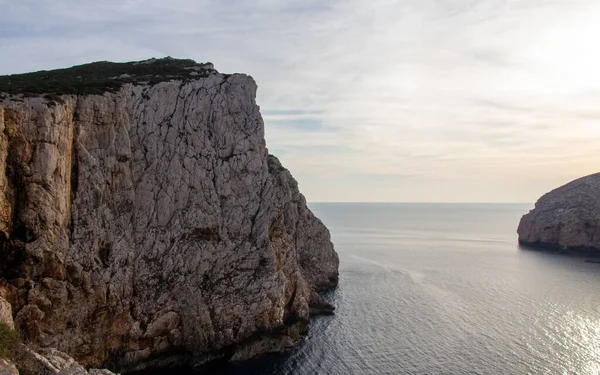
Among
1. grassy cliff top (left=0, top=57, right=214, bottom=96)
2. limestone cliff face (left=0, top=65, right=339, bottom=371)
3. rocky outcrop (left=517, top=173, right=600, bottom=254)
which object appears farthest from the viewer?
rocky outcrop (left=517, top=173, right=600, bottom=254)

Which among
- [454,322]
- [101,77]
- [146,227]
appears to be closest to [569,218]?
[454,322]

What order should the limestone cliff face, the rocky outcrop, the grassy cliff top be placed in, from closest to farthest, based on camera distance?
the limestone cliff face < the grassy cliff top < the rocky outcrop

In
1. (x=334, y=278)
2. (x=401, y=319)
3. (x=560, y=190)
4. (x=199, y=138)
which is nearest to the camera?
(x=199, y=138)

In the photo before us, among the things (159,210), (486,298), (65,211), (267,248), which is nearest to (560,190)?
(486,298)

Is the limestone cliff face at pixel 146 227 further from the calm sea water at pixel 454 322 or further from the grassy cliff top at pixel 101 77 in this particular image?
the calm sea water at pixel 454 322

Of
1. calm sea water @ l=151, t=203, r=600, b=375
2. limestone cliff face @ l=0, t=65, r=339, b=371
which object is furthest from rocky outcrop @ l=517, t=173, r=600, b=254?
limestone cliff face @ l=0, t=65, r=339, b=371

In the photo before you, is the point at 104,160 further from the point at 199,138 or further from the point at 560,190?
the point at 560,190

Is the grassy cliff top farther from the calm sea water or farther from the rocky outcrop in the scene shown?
the rocky outcrop
